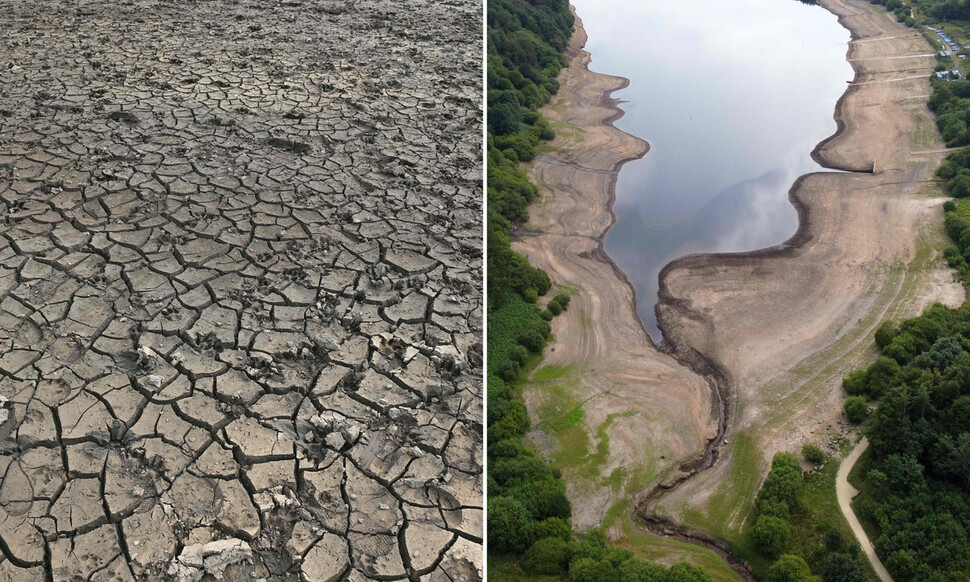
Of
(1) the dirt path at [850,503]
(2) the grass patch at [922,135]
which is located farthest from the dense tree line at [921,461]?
(2) the grass patch at [922,135]

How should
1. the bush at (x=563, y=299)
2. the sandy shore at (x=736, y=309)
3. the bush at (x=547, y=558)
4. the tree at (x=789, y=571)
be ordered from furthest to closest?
the bush at (x=563, y=299) < the sandy shore at (x=736, y=309) < the bush at (x=547, y=558) < the tree at (x=789, y=571)

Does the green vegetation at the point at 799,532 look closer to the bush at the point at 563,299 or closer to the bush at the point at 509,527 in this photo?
the bush at the point at 509,527

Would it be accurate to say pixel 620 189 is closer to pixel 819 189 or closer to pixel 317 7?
pixel 819 189

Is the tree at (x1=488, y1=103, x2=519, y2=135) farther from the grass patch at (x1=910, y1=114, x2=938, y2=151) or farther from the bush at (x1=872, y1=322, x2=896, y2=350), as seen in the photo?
the grass patch at (x1=910, y1=114, x2=938, y2=151)

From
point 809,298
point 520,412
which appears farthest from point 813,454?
point 809,298

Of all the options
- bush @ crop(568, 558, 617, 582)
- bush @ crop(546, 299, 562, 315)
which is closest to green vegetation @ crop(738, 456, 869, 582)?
bush @ crop(568, 558, 617, 582)

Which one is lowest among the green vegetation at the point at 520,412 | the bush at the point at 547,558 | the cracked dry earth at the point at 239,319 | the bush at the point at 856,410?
the bush at the point at 547,558
